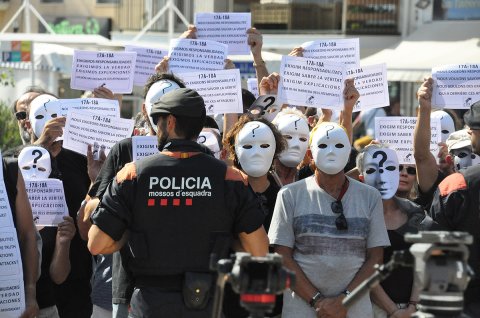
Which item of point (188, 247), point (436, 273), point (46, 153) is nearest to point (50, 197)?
point (46, 153)

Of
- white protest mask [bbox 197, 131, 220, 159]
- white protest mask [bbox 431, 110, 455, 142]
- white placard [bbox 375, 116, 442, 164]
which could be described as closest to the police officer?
white protest mask [bbox 197, 131, 220, 159]

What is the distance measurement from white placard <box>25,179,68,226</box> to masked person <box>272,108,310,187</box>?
132 cm

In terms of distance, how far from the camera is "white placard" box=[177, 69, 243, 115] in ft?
26.7

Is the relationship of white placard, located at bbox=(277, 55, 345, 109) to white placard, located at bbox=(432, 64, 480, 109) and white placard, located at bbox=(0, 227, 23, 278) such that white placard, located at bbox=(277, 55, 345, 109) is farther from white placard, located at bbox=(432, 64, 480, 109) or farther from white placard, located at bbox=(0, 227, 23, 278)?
white placard, located at bbox=(0, 227, 23, 278)

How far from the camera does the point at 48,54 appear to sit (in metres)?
17.8

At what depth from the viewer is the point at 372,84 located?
8477 mm

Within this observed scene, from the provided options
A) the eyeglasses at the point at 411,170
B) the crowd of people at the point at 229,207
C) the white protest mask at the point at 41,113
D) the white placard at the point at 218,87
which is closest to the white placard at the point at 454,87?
the crowd of people at the point at 229,207

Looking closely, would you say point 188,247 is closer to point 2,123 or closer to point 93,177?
point 93,177

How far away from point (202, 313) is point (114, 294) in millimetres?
633

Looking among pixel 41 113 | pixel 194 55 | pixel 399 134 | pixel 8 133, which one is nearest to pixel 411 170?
pixel 399 134

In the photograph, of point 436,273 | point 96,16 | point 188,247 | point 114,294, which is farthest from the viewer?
point 96,16

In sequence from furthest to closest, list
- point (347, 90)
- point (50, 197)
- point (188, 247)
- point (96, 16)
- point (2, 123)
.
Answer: point (96, 16), point (2, 123), point (347, 90), point (50, 197), point (188, 247)

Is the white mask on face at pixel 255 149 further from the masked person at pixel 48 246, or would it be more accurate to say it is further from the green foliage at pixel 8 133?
the green foliage at pixel 8 133

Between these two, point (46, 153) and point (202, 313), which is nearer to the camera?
point (202, 313)
